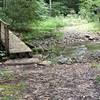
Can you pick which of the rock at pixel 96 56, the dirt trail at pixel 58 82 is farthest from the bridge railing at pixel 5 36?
the rock at pixel 96 56

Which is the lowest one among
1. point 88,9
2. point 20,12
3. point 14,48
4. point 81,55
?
point 81,55

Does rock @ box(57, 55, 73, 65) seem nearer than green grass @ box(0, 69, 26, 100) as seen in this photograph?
No

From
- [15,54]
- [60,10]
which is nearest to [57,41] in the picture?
[15,54]

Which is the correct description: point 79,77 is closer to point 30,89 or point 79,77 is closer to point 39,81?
point 39,81

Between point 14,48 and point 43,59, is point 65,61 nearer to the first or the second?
point 43,59

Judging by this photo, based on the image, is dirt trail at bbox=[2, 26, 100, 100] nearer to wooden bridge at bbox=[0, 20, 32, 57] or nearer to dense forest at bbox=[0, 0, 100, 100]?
dense forest at bbox=[0, 0, 100, 100]

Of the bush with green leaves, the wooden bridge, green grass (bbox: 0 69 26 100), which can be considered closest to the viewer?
green grass (bbox: 0 69 26 100)

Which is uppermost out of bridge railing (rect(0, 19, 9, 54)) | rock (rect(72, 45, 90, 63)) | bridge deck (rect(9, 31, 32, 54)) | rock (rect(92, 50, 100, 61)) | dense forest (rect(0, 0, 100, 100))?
bridge railing (rect(0, 19, 9, 54))

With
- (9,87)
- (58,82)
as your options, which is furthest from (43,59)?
(9,87)

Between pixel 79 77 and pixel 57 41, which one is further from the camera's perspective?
pixel 57 41

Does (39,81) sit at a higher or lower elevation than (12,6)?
lower

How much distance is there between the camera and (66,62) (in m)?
10.3

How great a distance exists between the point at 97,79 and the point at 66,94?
131 centimetres

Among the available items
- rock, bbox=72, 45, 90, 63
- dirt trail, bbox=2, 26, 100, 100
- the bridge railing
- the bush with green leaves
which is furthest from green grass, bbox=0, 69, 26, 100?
the bush with green leaves
